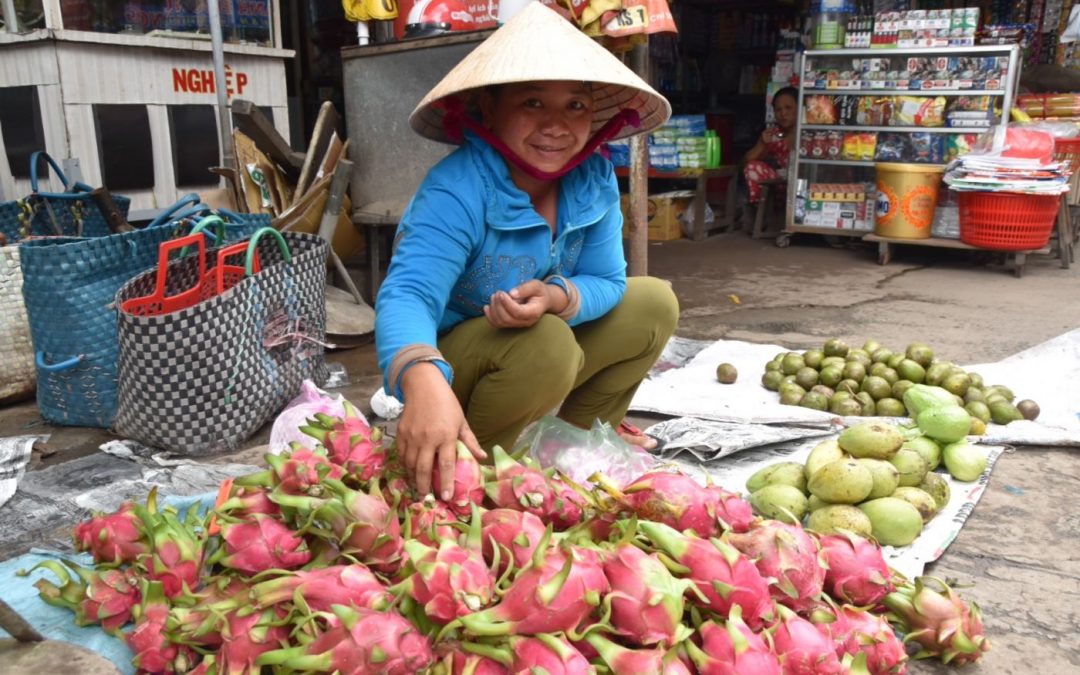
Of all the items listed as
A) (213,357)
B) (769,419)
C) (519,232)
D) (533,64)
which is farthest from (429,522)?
(769,419)

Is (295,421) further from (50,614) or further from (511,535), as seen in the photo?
(511,535)

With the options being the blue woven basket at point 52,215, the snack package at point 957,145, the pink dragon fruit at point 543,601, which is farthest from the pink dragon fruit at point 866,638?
the snack package at point 957,145

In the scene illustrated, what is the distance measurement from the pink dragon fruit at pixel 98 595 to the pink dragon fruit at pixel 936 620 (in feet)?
4.17

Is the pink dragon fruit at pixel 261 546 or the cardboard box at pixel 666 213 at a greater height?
the pink dragon fruit at pixel 261 546

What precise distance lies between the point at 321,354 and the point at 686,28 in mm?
6947

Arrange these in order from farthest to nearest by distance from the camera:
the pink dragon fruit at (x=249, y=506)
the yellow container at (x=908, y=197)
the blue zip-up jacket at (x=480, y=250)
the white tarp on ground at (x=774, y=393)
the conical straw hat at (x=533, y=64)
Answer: the yellow container at (x=908, y=197), the white tarp on ground at (x=774, y=393), the conical straw hat at (x=533, y=64), the blue zip-up jacket at (x=480, y=250), the pink dragon fruit at (x=249, y=506)

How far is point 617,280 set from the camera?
2.33 m

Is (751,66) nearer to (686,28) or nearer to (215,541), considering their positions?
(686,28)

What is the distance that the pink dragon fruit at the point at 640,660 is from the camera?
110 cm

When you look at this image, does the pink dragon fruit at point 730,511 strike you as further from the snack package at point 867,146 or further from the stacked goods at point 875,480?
the snack package at point 867,146

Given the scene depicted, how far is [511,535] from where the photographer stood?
1.29 meters

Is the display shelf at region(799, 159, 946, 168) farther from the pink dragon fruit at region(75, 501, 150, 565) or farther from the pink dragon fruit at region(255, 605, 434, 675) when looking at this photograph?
the pink dragon fruit at region(255, 605, 434, 675)

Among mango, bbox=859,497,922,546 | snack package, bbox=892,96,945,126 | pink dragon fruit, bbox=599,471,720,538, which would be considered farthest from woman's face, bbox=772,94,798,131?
pink dragon fruit, bbox=599,471,720,538

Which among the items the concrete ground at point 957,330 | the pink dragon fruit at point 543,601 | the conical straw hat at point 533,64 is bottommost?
the concrete ground at point 957,330
